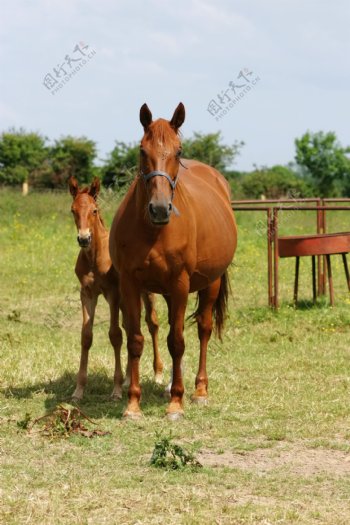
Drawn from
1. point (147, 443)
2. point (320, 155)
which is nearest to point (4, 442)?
point (147, 443)

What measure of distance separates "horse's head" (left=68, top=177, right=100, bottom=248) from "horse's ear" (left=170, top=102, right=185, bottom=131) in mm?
1148

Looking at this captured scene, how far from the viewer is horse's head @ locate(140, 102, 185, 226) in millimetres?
5047

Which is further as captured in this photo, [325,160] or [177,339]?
[325,160]

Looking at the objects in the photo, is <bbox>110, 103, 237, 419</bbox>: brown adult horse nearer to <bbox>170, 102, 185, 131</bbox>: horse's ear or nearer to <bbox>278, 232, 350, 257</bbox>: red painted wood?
<bbox>170, 102, 185, 131</bbox>: horse's ear

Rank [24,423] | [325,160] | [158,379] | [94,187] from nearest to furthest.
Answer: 1. [24,423]
2. [94,187]
3. [158,379]
4. [325,160]

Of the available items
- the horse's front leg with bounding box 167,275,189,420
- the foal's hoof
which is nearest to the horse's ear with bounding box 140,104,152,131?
the horse's front leg with bounding box 167,275,189,420

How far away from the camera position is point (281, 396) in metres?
6.28

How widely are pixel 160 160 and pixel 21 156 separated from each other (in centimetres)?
3066

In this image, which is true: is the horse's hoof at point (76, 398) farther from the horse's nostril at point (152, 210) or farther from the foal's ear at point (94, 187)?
the horse's nostril at point (152, 210)

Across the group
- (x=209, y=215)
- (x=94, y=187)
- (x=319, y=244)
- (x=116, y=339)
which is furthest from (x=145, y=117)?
(x=319, y=244)

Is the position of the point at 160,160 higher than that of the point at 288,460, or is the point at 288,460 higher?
the point at 160,160

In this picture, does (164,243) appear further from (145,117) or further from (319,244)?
(319,244)

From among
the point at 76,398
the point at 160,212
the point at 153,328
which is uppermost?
the point at 160,212

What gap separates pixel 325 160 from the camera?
59219mm
